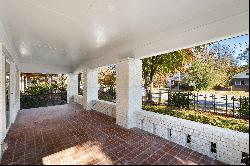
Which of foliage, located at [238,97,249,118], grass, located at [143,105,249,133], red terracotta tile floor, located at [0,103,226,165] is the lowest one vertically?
red terracotta tile floor, located at [0,103,226,165]

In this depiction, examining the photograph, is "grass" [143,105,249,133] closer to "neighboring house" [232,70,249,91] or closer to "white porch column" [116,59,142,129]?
"neighboring house" [232,70,249,91]

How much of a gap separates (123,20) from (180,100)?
6.23 metres

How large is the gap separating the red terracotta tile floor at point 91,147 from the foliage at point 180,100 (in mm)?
4305

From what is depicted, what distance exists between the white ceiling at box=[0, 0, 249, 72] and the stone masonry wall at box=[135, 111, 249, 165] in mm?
2032

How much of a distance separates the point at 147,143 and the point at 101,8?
352 centimetres

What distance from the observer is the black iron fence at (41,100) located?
10914 mm

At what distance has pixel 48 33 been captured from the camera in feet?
15.7

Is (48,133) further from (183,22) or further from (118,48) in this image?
(183,22)

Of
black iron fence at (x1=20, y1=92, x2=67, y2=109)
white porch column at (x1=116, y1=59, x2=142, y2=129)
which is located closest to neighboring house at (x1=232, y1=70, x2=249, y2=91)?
white porch column at (x1=116, y1=59, x2=142, y2=129)

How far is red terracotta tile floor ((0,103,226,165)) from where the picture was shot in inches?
137

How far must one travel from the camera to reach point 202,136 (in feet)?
12.4

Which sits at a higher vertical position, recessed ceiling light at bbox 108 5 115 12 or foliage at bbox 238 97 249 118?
recessed ceiling light at bbox 108 5 115 12

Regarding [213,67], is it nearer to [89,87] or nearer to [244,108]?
[244,108]

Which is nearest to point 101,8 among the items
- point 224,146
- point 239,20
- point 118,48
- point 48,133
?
point 239,20
